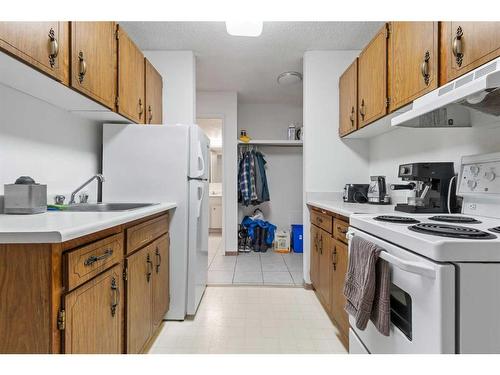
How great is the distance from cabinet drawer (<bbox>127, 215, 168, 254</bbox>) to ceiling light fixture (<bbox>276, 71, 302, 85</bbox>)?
89.1 inches

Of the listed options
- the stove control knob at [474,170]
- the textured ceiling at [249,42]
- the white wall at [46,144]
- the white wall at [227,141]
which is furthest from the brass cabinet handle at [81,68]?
the white wall at [227,141]

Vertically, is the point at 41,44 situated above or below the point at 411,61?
below

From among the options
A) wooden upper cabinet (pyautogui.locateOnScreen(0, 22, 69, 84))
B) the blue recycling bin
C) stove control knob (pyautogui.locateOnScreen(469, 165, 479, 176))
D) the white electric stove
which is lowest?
the blue recycling bin

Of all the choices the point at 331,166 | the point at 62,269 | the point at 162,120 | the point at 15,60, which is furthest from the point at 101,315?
the point at 331,166

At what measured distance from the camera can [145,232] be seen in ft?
5.15

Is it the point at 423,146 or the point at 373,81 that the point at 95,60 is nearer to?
the point at 373,81

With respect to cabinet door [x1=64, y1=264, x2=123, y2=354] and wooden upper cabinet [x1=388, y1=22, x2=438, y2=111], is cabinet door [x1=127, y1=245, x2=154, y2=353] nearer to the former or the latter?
cabinet door [x1=64, y1=264, x2=123, y2=354]

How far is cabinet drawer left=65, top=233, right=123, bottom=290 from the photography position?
910 millimetres

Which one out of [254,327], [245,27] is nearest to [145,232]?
[254,327]

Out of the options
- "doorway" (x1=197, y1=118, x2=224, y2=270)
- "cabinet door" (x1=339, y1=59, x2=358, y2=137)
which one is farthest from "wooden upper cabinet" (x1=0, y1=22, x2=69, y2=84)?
"doorway" (x1=197, y1=118, x2=224, y2=270)

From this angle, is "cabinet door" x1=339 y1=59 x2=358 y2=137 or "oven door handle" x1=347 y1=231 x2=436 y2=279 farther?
"cabinet door" x1=339 y1=59 x2=358 y2=137

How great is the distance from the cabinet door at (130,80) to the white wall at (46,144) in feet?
1.16

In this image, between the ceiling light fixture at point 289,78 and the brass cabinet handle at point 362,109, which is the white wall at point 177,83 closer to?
the ceiling light fixture at point 289,78

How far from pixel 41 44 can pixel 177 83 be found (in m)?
1.65
